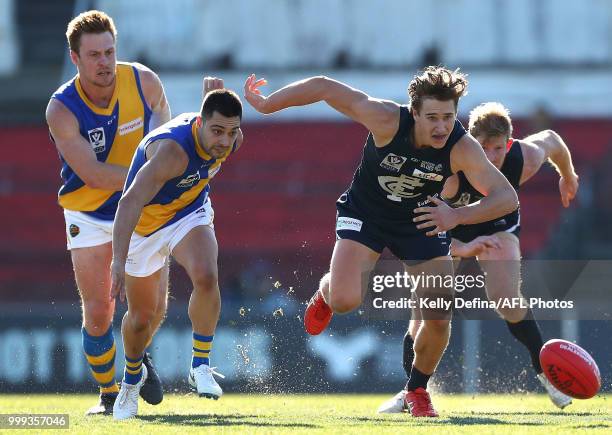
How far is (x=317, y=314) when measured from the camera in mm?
8961

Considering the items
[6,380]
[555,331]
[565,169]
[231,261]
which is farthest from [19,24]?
[565,169]

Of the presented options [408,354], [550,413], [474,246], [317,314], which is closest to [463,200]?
[474,246]

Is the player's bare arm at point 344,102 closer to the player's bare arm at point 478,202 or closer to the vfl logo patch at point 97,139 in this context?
the player's bare arm at point 478,202

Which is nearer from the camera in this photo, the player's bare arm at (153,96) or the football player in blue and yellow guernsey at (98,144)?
the football player in blue and yellow guernsey at (98,144)

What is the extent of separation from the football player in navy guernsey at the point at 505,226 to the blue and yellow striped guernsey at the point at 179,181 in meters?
1.96

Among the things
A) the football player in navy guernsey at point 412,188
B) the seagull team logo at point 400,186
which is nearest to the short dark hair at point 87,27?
the football player in navy guernsey at point 412,188

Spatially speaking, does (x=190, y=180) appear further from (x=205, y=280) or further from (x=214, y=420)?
(x=214, y=420)

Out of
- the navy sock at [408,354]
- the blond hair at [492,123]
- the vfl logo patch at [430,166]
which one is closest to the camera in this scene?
the vfl logo patch at [430,166]

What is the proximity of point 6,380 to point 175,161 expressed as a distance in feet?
20.7

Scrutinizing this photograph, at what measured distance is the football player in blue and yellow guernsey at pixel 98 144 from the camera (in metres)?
8.39

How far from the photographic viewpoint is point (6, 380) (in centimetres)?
1323

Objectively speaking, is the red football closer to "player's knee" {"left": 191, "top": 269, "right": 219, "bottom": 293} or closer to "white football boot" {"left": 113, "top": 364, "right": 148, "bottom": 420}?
"player's knee" {"left": 191, "top": 269, "right": 219, "bottom": 293}

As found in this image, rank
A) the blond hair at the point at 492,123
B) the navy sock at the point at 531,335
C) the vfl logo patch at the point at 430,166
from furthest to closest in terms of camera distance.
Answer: the navy sock at the point at 531,335 → the blond hair at the point at 492,123 → the vfl logo patch at the point at 430,166

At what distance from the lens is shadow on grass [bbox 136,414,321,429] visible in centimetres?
752
